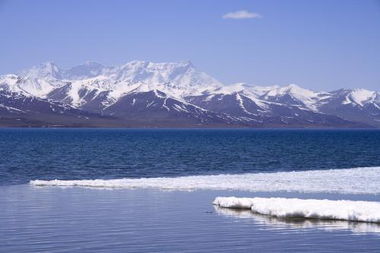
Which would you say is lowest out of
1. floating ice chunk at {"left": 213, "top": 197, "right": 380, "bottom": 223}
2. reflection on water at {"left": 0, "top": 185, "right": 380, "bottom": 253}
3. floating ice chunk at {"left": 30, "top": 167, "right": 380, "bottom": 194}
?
reflection on water at {"left": 0, "top": 185, "right": 380, "bottom": 253}

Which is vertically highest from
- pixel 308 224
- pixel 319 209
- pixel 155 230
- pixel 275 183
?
pixel 275 183

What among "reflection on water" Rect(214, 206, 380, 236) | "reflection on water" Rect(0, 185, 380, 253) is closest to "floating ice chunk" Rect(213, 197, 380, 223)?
"reflection on water" Rect(214, 206, 380, 236)

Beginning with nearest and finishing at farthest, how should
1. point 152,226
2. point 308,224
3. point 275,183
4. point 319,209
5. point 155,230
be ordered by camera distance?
point 155,230, point 152,226, point 308,224, point 319,209, point 275,183

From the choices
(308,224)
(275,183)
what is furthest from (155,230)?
(275,183)

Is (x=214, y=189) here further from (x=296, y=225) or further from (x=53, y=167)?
(x=53, y=167)

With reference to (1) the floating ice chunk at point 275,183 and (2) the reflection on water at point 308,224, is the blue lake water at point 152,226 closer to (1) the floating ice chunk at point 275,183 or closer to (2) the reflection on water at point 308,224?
(2) the reflection on water at point 308,224

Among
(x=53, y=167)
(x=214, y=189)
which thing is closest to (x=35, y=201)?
(x=214, y=189)

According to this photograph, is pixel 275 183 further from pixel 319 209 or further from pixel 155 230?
pixel 155 230

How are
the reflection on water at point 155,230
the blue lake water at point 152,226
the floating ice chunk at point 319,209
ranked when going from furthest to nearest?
1. the floating ice chunk at point 319,209
2. the blue lake water at point 152,226
3. the reflection on water at point 155,230

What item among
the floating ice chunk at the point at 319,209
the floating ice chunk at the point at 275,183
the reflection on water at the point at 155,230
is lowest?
the reflection on water at the point at 155,230

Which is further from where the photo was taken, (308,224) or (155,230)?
(308,224)

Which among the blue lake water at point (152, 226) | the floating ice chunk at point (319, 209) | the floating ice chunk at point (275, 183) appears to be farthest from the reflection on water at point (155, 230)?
the floating ice chunk at point (275, 183)

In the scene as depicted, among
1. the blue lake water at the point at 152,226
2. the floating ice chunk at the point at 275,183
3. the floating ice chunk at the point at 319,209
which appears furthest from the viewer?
the floating ice chunk at the point at 275,183

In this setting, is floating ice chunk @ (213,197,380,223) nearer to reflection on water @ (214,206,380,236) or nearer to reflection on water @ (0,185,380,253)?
reflection on water @ (214,206,380,236)
